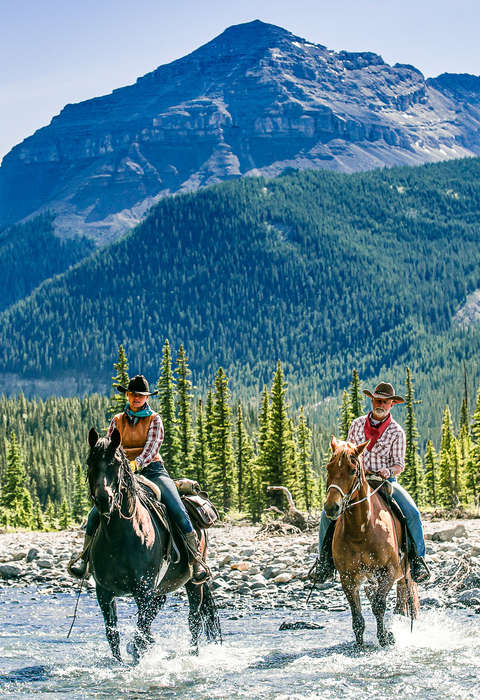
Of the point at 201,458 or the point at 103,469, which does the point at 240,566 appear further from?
the point at 201,458

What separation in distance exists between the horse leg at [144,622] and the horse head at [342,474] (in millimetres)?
3349

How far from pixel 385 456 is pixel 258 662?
4349 millimetres

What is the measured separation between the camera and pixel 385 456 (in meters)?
17.6

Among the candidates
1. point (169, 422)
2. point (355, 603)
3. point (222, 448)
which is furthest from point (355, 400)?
point (355, 603)

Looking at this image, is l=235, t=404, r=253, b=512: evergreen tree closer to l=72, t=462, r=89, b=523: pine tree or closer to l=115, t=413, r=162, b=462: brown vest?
l=72, t=462, r=89, b=523: pine tree

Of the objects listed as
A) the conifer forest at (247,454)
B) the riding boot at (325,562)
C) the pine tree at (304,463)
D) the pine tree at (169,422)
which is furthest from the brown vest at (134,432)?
the pine tree at (304,463)

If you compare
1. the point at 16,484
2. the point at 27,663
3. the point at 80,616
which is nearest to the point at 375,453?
the point at 27,663

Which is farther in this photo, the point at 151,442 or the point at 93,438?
the point at 151,442

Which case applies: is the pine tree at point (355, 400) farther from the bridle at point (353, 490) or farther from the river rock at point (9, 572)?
the bridle at point (353, 490)

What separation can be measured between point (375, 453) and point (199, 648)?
16.5ft

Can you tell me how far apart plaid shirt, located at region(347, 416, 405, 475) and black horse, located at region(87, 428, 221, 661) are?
3.91 metres

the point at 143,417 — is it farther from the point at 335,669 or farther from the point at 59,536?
the point at 59,536

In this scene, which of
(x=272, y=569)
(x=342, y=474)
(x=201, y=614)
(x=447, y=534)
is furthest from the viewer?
(x=447, y=534)

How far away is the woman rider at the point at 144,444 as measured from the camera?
1694 cm
